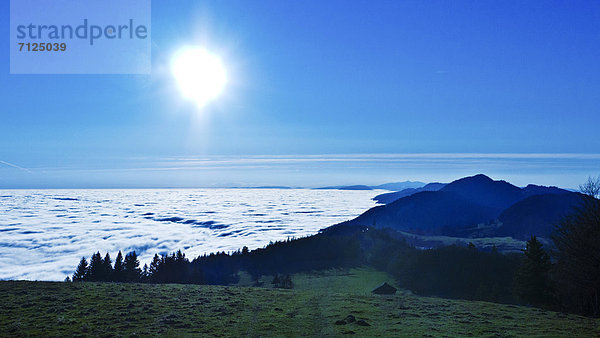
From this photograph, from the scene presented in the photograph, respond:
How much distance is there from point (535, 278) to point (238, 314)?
3607cm

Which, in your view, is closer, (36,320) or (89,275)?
(36,320)

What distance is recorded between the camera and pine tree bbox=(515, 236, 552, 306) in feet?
132

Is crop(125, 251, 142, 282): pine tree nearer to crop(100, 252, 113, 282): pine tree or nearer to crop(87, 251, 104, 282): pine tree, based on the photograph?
crop(100, 252, 113, 282): pine tree

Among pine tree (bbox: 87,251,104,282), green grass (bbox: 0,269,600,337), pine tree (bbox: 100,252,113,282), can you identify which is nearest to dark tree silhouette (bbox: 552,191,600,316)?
green grass (bbox: 0,269,600,337)

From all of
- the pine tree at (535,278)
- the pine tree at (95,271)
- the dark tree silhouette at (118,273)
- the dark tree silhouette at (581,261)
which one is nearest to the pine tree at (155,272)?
the dark tree silhouette at (118,273)

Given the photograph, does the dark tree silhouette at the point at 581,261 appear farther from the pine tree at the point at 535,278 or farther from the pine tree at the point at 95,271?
the pine tree at the point at 95,271

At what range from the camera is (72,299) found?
1085 inches

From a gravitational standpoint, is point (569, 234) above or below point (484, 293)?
above

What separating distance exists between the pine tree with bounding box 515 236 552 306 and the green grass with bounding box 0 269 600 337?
584 inches

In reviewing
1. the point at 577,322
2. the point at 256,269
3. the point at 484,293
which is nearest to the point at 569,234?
the point at 577,322

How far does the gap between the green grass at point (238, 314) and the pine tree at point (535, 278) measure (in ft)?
48.6

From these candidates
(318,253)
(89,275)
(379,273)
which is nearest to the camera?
(89,275)

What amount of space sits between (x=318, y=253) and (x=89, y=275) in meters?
74.5

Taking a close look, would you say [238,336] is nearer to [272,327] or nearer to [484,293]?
[272,327]
